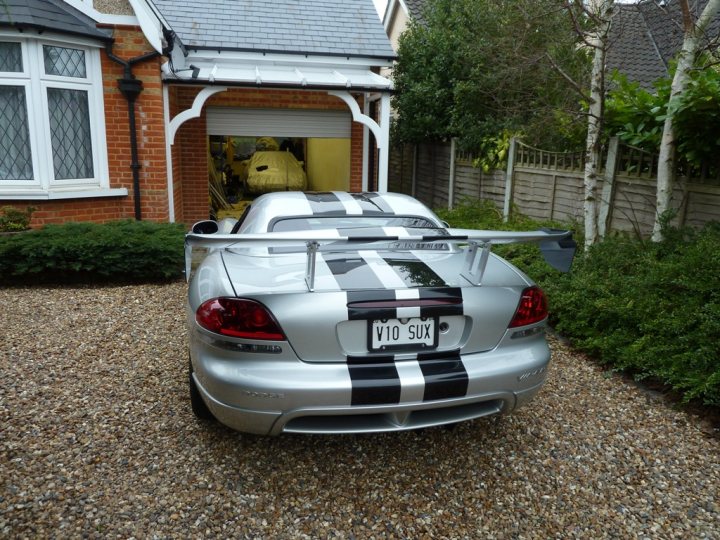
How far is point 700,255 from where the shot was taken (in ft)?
14.2

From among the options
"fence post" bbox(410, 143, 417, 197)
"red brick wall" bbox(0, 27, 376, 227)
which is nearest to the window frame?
"red brick wall" bbox(0, 27, 376, 227)

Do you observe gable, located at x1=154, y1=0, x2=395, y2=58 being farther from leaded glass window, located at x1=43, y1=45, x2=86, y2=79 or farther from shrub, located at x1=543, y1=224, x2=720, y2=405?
shrub, located at x1=543, y1=224, x2=720, y2=405

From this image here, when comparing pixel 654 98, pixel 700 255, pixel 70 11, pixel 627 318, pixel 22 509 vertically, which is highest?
pixel 70 11

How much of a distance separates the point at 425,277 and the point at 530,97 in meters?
8.12

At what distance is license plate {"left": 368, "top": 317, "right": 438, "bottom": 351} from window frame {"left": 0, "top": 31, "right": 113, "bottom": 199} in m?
6.48

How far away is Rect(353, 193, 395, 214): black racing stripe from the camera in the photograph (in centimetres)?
381

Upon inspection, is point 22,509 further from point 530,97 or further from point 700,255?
point 530,97

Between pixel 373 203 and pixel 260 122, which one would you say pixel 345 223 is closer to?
pixel 373 203

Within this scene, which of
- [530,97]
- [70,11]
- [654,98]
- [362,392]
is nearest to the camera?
[362,392]

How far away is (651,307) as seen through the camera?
4.29 meters

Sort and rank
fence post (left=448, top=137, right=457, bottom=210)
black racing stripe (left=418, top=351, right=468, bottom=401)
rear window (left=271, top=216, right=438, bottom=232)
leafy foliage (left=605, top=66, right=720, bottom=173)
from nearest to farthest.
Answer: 1. black racing stripe (left=418, top=351, right=468, bottom=401)
2. rear window (left=271, top=216, right=438, bottom=232)
3. leafy foliage (left=605, top=66, right=720, bottom=173)
4. fence post (left=448, top=137, right=457, bottom=210)

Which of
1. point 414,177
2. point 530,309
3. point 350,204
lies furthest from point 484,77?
point 530,309

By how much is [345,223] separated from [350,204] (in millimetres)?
274

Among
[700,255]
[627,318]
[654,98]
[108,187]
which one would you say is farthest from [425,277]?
[108,187]
